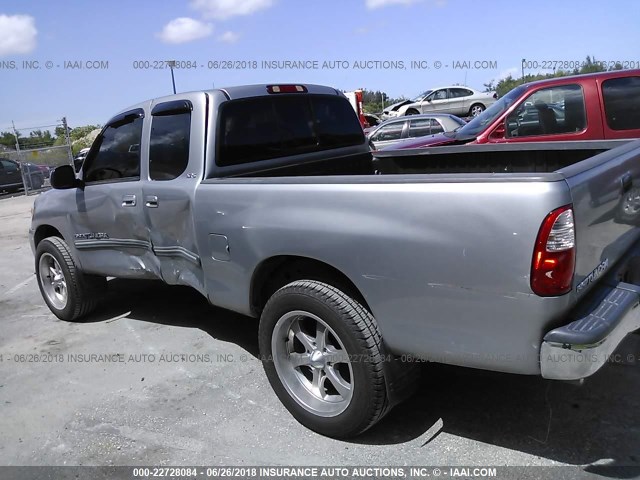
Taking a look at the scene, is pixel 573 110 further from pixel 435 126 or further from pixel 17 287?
pixel 435 126

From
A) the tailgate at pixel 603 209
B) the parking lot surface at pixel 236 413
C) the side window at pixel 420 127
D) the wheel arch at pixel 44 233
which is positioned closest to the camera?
the tailgate at pixel 603 209

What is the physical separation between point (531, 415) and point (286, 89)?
9.03 ft

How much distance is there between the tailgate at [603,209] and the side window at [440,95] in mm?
22252

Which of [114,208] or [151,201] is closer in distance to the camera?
[151,201]

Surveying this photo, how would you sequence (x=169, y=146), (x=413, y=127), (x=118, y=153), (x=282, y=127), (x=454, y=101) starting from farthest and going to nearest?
(x=454, y=101)
(x=413, y=127)
(x=118, y=153)
(x=282, y=127)
(x=169, y=146)

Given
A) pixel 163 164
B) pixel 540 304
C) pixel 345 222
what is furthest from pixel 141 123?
pixel 540 304

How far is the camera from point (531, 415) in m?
3.09

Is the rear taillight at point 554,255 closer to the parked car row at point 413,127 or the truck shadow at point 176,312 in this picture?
the truck shadow at point 176,312

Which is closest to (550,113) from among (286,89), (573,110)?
(573,110)

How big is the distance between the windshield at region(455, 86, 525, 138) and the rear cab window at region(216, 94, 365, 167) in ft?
10.3

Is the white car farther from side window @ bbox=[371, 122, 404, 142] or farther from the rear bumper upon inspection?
the rear bumper

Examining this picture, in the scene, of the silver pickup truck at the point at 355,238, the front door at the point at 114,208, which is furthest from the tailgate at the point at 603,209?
the front door at the point at 114,208

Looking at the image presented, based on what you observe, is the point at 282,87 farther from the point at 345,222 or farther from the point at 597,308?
the point at 597,308

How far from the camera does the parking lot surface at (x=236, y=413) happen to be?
2871 millimetres
